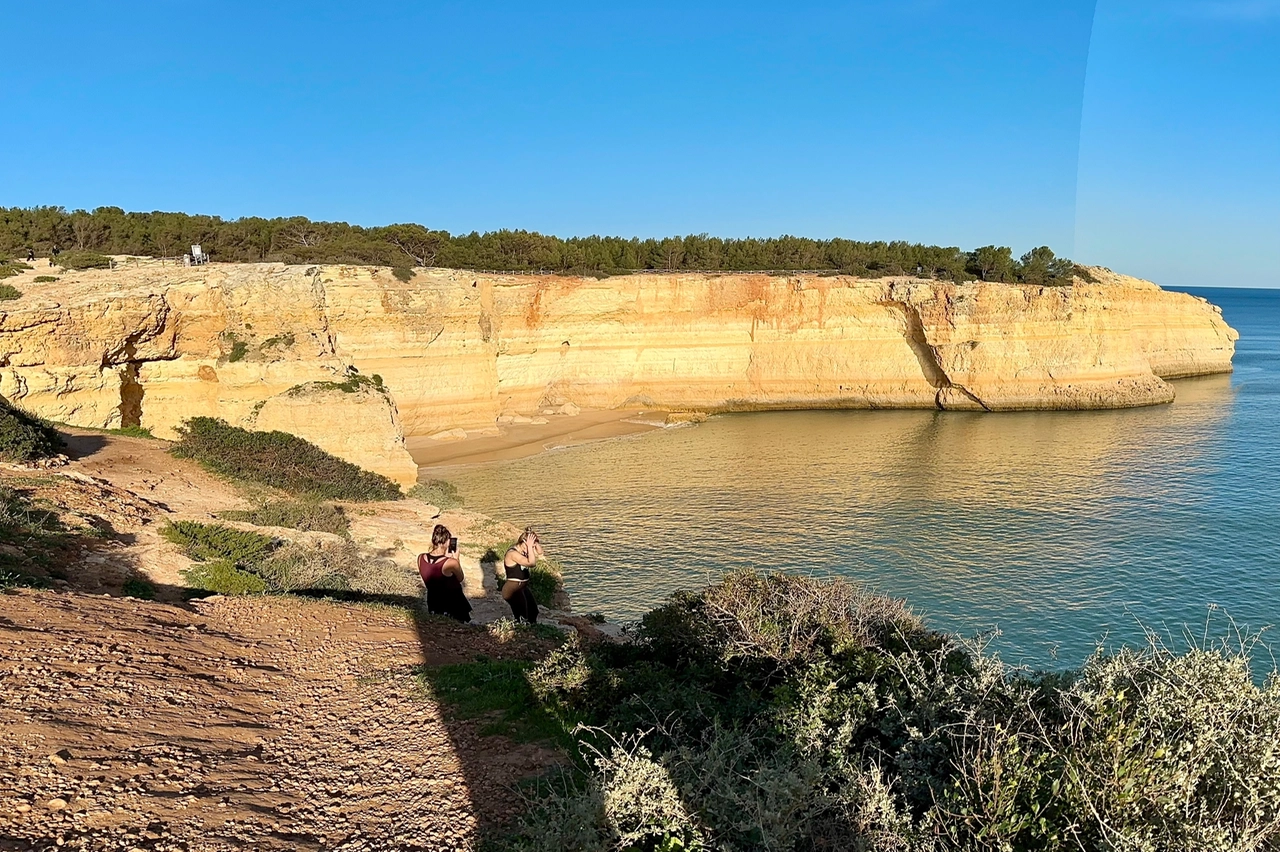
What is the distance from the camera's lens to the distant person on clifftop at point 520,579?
972 centimetres

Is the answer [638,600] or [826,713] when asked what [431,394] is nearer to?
[638,600]

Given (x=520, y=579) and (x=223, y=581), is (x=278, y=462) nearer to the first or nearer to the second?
(x=223, y=581)

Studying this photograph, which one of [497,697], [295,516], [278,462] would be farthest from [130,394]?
[497,697]

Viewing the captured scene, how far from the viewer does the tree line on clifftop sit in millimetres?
34844

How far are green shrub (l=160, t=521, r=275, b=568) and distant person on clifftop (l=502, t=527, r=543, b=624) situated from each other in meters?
3.95

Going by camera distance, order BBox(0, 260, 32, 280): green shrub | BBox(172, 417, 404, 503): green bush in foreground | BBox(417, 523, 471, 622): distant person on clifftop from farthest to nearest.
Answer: BBox(0, 260, 32, 280): green shrub
BBox(172, 417, 404, 503): green bush in foreground
BBox(417, 523, 471, 622): distant person on clifftop

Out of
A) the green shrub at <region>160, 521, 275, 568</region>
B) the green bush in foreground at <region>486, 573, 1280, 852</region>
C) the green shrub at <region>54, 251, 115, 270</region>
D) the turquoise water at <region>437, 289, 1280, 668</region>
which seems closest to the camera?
the green bush in foreground at <region>486, 573, 1280, 852</region>

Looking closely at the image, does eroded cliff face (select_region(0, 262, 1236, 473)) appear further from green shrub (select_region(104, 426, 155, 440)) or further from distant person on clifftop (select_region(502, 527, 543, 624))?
distant person on clifftop (select_region(502, 527, 543, 624))

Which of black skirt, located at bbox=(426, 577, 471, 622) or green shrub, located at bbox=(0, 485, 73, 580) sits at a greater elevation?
green shrub, located at bbox=(0, 485, 73, 580)

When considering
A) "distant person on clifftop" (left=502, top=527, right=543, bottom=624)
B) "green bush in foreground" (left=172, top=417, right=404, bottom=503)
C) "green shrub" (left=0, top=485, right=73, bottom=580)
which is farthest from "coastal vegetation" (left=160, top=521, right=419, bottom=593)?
"green bush in foreground" (left=172, top=417, right=404, bottom=503)

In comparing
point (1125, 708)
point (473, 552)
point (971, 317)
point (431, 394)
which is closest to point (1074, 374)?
point (971, 317)

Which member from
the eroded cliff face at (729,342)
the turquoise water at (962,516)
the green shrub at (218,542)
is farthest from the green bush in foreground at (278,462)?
the eroded cliff face at (729,342)

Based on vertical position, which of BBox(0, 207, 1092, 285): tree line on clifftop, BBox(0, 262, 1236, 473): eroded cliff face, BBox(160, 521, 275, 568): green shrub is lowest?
BBox(160, 521, 275, 568): green shrub

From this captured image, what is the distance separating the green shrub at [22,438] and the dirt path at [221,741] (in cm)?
827
